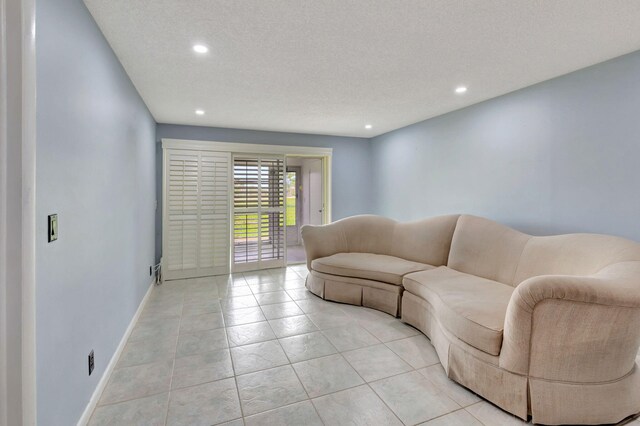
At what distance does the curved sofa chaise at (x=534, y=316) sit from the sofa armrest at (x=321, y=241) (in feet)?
3.29

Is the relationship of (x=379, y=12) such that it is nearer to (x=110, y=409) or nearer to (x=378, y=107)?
(x=378, y=107)

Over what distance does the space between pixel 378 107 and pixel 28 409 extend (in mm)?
3774

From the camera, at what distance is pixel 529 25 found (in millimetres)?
1949

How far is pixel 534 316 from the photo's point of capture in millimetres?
1634

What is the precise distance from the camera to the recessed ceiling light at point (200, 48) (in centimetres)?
222

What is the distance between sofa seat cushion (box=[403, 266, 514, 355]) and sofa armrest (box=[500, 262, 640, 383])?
0.18 meters

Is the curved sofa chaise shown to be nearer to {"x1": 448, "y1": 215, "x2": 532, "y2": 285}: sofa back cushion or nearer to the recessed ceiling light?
{"x1": 448, "y1": 215, "x2": 532, "y2": 285}: sofa back cushion

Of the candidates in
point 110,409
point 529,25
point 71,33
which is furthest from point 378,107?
point 110,409

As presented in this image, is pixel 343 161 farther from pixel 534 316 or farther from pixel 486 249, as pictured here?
pixel 534 316

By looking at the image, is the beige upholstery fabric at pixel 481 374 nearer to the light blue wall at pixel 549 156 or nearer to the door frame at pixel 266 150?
the light blue wall at pixel 549 156

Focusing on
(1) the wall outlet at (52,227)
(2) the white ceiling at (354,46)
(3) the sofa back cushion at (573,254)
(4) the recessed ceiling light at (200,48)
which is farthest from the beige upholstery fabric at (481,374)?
(4) the recessed ceiling light at (200,48)

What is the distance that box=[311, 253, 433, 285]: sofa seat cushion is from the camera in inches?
128

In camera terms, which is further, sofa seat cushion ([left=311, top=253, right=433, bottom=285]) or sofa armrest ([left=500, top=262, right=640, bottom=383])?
sofa seat cushion ([left=311, top=253, right=433, bottom=285])

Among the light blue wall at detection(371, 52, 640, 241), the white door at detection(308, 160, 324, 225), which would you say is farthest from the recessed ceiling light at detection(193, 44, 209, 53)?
the white door at detection(308, 160, 324, 225)
